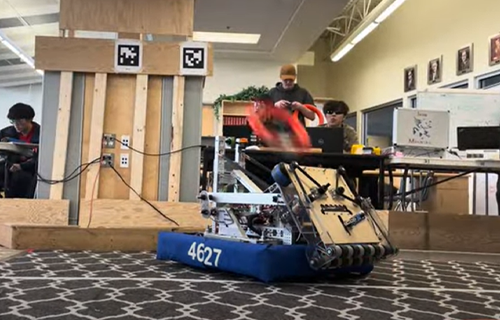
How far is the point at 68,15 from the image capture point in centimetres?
443

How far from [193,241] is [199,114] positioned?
1.72 meters

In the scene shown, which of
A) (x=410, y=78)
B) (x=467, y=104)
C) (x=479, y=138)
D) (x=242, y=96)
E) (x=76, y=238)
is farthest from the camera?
(x=242, y=96)

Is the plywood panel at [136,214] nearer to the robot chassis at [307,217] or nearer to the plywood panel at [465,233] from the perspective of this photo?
the robot chassis at [307,217]

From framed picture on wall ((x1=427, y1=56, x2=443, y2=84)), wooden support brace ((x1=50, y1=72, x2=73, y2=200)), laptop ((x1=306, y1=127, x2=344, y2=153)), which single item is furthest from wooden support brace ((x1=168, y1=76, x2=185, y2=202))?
framed picture on wall ((x1=427, y1=56, x2=443, y2=84))

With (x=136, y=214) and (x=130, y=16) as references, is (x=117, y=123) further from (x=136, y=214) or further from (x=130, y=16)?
(x=130, y=16)

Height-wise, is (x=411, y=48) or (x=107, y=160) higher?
(x=411, y=48)

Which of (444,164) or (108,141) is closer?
(108,141)

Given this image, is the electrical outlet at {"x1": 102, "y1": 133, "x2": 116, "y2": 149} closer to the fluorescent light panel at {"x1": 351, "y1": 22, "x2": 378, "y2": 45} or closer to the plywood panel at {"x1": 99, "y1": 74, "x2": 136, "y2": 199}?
the plywood panel at {"x1": 99, "y1": 74, "x2": 136, "y2": 199}

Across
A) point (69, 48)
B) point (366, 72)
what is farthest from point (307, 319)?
point (366, 72)

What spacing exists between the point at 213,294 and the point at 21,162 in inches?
140

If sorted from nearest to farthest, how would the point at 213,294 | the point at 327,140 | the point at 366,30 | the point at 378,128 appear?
A: the point at 213,294 → the point at 327,140 → the point at 366,30 → the point at 378,128

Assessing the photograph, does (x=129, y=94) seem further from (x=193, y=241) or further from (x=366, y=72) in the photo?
(x=366, y=72)

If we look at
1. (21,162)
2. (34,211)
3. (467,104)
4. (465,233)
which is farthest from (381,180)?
(21,162)

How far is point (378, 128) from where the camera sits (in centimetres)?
1266
